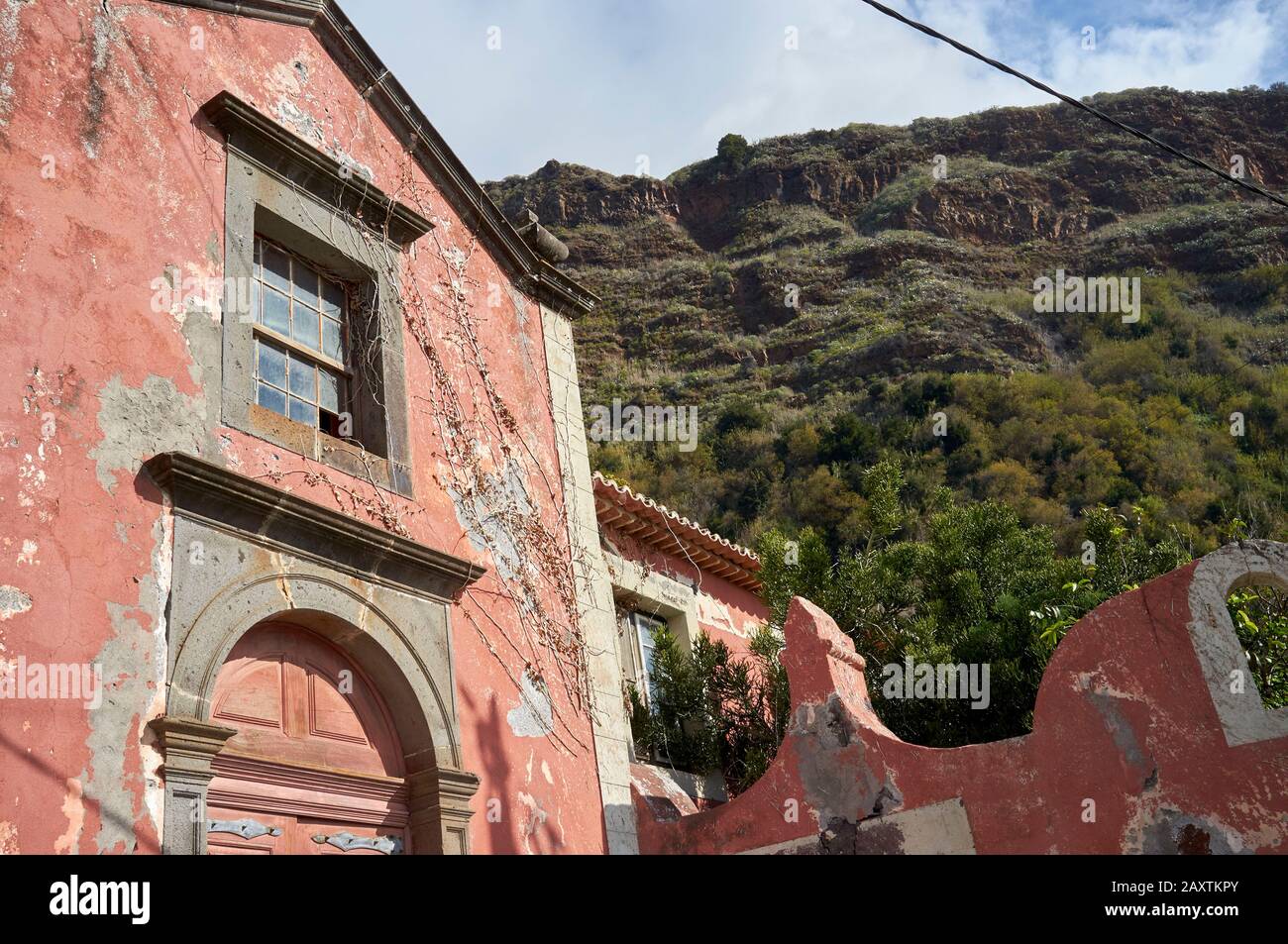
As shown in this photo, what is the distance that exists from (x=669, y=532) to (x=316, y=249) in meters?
6.13

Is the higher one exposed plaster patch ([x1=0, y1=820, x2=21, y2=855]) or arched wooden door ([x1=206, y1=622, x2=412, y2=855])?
arched wooden door ([x1=206, y1=622, x2=412, y2=855])

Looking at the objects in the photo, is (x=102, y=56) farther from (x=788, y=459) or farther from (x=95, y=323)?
(x=788, y=459)

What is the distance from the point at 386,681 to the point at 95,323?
8.10 ft

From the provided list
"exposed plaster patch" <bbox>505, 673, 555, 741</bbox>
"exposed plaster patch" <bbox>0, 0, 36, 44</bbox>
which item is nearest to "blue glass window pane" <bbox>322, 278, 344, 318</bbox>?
"exposed plaster patch" <bbox>0, 0, 36, 44</bbox>

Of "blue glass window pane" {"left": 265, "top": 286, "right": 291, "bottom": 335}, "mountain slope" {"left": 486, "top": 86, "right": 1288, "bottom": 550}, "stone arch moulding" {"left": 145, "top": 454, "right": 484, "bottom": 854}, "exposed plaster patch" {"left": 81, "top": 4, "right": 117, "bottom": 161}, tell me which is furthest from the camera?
"mountain slope" {"left": 486, "top": 86, "right": 1288, "bottom": 550}

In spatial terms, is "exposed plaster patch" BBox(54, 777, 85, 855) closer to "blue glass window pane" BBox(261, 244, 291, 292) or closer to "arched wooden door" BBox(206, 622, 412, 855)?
"arched wooden door" BBox(206, 622, 412, 855)

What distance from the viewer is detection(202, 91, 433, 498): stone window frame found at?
6473 millimetres

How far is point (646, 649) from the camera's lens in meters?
12.5

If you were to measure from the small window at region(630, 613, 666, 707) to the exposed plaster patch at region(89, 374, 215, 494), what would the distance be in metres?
6.69

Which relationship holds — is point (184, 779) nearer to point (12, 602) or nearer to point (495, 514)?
point (12, 602)

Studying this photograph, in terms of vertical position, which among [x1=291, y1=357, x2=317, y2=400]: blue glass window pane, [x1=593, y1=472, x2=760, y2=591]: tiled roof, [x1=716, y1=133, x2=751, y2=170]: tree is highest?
[x1=716, y1=133, x2=751, y2=170]: tree

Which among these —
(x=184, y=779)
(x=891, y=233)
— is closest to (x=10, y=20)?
(x=184, y=779)

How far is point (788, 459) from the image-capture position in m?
38.4
